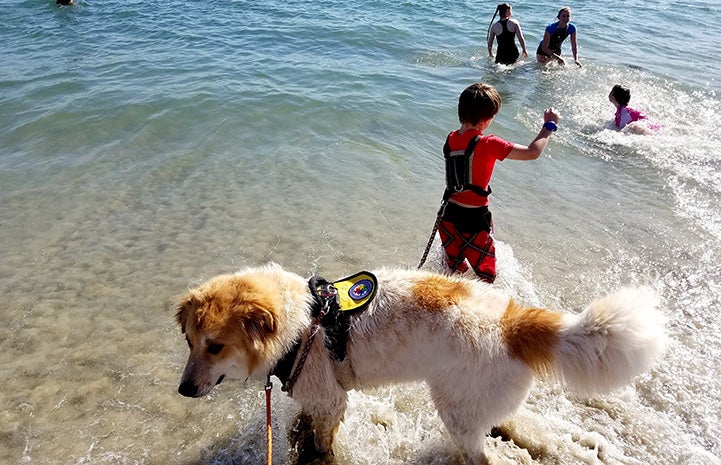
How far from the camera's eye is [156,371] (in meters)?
4.46

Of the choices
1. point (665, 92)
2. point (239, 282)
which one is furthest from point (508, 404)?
point (665, 92)

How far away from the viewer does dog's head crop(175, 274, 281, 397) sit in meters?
2.95

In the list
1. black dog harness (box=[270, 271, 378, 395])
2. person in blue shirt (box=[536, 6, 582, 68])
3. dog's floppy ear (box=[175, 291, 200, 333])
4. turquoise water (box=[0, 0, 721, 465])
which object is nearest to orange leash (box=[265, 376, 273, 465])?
black dog harness (box=[270, 271, 378, 395])

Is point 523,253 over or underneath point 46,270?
over

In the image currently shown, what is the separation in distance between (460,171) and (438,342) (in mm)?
1783

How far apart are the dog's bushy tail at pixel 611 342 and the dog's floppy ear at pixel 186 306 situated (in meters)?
2.36

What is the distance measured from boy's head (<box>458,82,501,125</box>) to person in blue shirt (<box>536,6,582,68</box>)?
39.3ft

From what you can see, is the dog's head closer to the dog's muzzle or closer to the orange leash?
the dog's muzzle

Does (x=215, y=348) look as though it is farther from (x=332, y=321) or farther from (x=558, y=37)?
(x=558, y=37)

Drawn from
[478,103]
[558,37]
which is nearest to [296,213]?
[478,103]

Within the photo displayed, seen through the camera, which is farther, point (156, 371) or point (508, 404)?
point (156, 371)

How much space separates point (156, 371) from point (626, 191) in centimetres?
763

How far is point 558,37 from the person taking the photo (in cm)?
1407

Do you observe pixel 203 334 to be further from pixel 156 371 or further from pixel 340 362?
pixel 156 371
